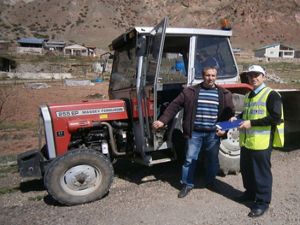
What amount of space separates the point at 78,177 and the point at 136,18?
97.7 m

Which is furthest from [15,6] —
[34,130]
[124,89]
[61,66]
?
[124,89]

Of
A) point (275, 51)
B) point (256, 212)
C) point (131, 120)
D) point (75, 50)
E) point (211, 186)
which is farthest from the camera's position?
point (75, 50)

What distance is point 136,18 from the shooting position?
99.5 m

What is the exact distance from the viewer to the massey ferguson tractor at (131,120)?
5.16m

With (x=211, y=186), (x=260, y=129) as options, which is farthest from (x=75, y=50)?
(x=260, y=129)

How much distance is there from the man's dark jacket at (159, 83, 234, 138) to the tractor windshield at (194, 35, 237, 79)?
0.66m

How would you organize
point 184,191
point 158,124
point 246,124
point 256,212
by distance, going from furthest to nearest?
1. point 184,191
2. point 158,124
3. point 256,212
4. point 246,124

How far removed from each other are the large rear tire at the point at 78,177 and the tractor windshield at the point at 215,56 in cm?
196

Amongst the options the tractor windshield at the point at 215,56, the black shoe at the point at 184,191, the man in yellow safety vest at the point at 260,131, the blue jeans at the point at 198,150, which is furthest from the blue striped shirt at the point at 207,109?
the black shoe at the point at 184,191

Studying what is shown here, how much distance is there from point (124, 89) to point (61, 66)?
44.1m

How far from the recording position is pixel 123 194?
551 centimetres

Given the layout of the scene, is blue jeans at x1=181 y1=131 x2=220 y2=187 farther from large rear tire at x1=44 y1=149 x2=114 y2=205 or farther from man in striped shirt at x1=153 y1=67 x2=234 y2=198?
large rear tire at x1=44 y1=149 x2=114 y2=205

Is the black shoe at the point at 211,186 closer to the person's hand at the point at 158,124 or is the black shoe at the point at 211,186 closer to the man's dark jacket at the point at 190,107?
the man's dark jacket at the point at 190,107

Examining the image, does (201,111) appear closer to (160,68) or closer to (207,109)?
(207,109)
